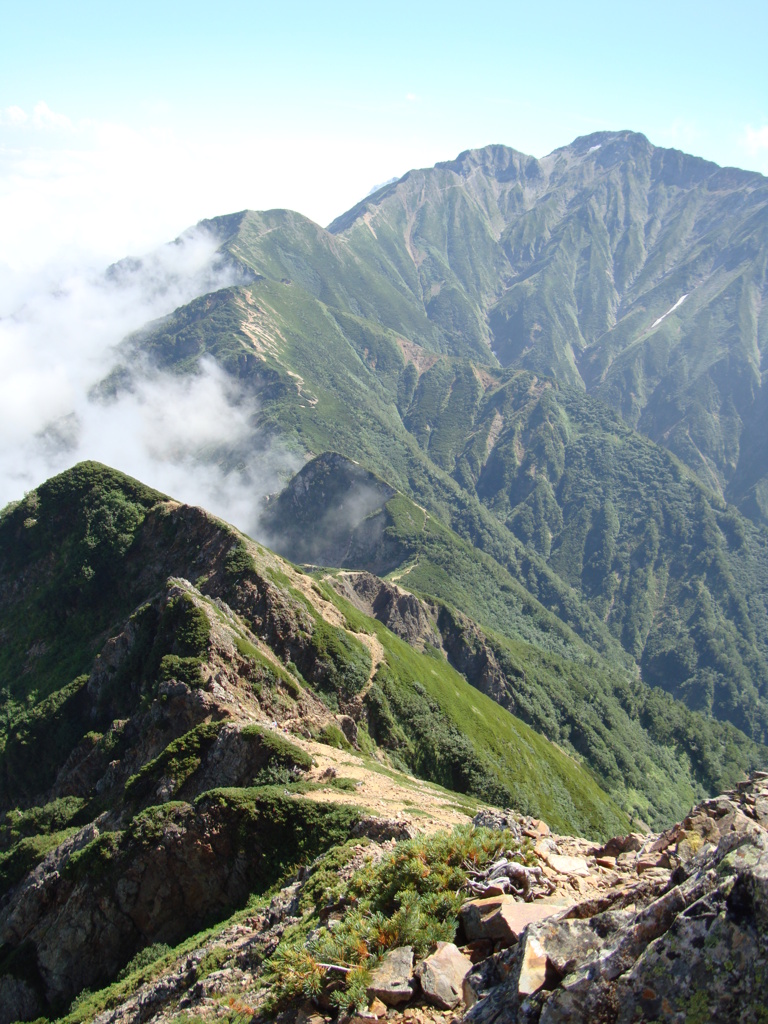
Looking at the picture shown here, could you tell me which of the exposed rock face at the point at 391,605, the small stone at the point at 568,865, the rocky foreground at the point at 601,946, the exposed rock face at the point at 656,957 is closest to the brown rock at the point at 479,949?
the rocky foreground at the point at 601,946

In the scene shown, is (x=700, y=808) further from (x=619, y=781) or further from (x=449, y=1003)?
(x=619, y=781)

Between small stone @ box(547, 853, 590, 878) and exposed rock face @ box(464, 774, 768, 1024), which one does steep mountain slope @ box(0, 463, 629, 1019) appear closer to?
small stone @ box(547, 853, 590, 878)

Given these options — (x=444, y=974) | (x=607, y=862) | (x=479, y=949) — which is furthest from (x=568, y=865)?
(x=444, y=974)

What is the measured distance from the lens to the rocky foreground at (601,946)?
417 inches

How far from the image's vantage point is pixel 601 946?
12.3 metres

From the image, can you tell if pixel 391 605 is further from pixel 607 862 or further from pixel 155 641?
pixel 607 862

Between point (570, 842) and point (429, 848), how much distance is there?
29.7 ft

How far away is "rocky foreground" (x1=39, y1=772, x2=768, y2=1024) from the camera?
10.6 meters

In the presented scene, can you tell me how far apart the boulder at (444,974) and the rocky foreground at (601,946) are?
2cm

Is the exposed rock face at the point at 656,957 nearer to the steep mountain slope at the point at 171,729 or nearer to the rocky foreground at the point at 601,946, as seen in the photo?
Answer: the rocky foreground at the point at 601,946

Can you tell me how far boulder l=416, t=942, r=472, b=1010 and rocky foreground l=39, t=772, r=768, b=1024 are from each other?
0.02m

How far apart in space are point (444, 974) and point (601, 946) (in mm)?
3975

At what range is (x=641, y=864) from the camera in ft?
60.9

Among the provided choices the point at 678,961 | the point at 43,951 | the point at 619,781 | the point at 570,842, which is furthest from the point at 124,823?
the point at 619,781
